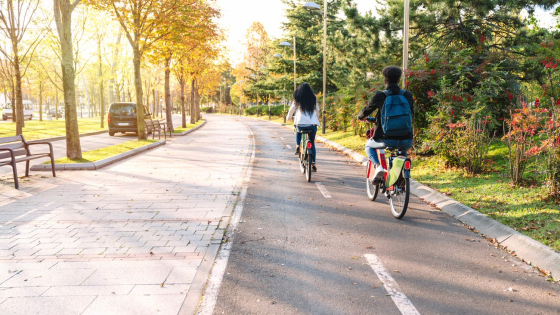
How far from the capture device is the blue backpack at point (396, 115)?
19.7 feet

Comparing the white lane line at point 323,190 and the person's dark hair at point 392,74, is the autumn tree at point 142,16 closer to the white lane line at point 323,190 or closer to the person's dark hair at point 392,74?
the white lane line at point 323,190

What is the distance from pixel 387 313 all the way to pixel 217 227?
9.41ft

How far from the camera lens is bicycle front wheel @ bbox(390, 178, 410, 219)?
589 centimetres

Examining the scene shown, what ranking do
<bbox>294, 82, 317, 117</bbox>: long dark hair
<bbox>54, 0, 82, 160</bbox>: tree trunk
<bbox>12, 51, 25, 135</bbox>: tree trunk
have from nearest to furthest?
<bbox>294, 82, 317, 117</bbox>: long dark hair → <bbox>54, 0, 82, 160</bbox>: tree trunk → <bbox>12, 51, 25, 135</bbox>: tree trunk

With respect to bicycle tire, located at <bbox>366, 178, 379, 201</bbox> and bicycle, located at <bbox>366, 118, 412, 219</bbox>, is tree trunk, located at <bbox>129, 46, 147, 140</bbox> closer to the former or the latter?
bicycle tire, located at <bbox>366, 178, 379, 201</bbox>

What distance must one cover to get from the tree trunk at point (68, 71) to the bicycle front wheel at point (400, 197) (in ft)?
29.6

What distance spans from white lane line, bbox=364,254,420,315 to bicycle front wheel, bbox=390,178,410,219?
1597 millimetres

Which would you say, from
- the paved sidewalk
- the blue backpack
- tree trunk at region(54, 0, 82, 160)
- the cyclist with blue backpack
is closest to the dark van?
tree trunk at region(54, 0, 82, 160)

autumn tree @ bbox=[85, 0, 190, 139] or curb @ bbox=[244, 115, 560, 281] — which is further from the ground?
autumn tree @ bbox=[85, 0, 190, 139]

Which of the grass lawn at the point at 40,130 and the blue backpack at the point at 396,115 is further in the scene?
the grass lawn at the point at 40,130

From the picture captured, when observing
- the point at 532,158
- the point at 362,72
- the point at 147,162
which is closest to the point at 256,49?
the point at 362,72

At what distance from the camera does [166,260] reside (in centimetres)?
439

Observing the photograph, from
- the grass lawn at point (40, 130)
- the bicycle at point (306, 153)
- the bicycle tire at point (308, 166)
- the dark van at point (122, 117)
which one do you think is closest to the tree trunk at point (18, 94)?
the grass lawn at point (40, 130)

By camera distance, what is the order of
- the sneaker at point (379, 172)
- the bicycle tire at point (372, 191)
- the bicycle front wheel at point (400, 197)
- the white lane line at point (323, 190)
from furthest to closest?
1. the white lane line at point (323, 190)
2. the bicycle tire at point (372, 191)
3. the sneaker at point (379, 172)
4. the bicycle front wheel at point (400, 197)
